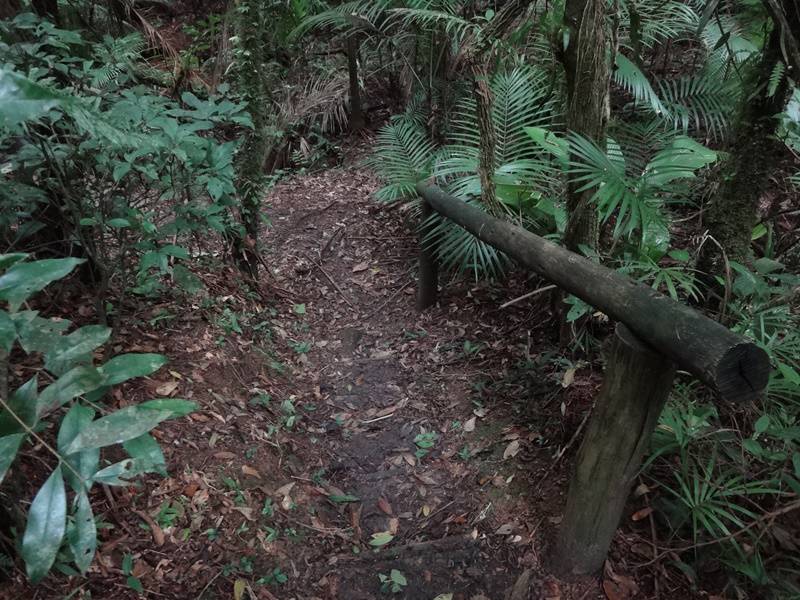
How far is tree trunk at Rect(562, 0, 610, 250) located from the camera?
231 centimetres

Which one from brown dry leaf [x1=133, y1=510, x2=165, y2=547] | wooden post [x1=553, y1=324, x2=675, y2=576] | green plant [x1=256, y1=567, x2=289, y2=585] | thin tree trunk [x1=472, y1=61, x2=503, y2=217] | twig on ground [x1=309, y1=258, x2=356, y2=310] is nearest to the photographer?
wooden post [x1=553, y1=324, x2=675, y2=576]

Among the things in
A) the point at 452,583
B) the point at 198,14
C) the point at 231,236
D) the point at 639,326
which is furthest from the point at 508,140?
the point at 198,14

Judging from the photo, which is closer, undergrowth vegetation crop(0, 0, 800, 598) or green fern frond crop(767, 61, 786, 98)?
undergrowth vegetation crop(0, 0, 800, 598)

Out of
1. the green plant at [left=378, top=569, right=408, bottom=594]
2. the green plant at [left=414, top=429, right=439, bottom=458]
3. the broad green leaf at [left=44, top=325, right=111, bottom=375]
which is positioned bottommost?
the green plant at [left=414, top=429, right=439, bottom=458]

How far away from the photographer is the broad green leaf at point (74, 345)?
930mm

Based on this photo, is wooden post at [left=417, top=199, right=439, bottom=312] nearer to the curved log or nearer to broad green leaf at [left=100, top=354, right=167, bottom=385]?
the curved log

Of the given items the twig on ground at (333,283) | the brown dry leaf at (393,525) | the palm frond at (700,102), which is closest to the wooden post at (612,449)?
the brown dry leaf at (393,525)

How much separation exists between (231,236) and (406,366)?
1456 mm

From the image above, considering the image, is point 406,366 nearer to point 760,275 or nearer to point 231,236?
point 231,236

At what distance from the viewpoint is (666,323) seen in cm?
143

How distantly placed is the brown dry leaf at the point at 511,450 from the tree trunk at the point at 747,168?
122 cm

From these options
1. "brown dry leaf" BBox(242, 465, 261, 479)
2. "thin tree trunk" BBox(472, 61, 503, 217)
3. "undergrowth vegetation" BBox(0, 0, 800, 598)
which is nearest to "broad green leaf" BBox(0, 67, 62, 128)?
"undergrowth vegetation" BBox(0, 0, 800, 598)

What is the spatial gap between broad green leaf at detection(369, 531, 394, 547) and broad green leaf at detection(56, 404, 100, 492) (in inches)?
66.1

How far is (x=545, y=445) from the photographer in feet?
8.21
